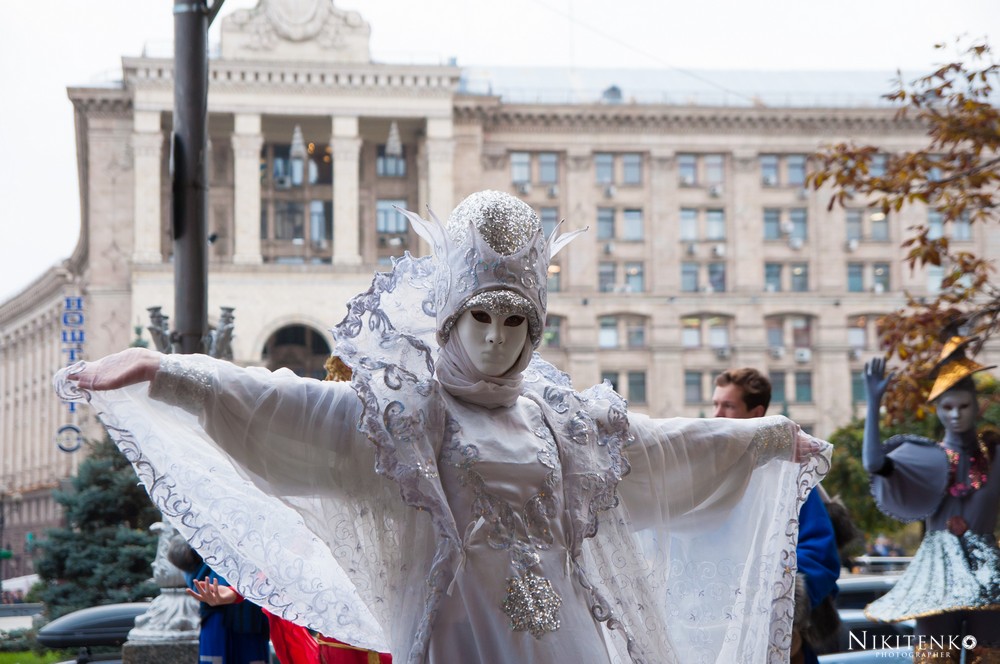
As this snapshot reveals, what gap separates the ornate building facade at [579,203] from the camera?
178 feet

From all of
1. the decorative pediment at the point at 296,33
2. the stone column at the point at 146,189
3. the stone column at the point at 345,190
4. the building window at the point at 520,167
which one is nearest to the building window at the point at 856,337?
the building window at the point at 520,167

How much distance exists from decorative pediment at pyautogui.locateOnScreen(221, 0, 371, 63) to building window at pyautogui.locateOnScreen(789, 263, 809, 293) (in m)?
20.8

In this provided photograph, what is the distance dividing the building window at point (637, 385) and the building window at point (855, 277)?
1022 cm

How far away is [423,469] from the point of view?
359 cm

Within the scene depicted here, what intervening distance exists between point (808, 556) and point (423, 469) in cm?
205

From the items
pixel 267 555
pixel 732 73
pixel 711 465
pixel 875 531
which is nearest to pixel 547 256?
pixel 711 465

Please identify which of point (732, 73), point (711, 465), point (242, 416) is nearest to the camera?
point (242, 416)

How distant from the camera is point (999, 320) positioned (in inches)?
379

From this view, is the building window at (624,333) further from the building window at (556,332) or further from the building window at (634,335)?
the building window at (556,332)

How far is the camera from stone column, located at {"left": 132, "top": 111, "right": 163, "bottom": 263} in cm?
5278

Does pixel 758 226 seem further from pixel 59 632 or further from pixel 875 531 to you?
pixel 59 632

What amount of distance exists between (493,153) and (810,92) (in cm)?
1853

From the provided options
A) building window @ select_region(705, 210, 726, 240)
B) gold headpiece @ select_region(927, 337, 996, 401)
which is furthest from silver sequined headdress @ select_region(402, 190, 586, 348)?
building window @ select_region(705, 210, 726, 240)

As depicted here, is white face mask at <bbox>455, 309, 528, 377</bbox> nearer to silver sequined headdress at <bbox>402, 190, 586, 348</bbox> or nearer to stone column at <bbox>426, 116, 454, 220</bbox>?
silver sequined headdress at <bbox>402, 190, 586, 348</bbox>
